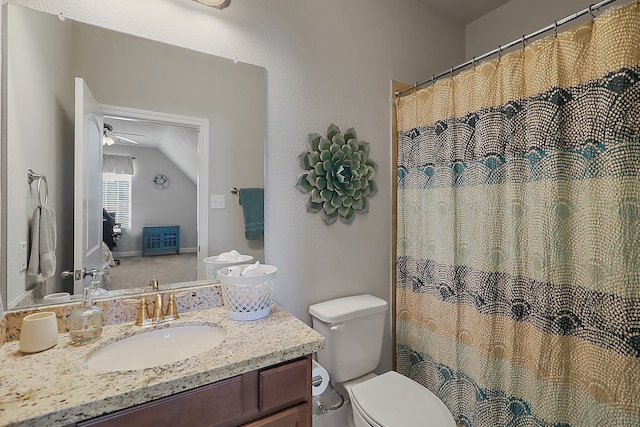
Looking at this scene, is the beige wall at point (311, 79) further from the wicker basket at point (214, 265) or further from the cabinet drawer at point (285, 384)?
the cabinet drawer at point (285, 384)

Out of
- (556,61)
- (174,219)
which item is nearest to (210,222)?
(174,219)

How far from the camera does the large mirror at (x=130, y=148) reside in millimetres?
1019

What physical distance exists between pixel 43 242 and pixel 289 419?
39.6 inches

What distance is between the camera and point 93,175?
1.16 meters

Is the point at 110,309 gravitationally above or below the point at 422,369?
above

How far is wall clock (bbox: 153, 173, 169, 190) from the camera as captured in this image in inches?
49.7

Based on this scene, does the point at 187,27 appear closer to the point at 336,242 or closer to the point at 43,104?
the point at 43,104

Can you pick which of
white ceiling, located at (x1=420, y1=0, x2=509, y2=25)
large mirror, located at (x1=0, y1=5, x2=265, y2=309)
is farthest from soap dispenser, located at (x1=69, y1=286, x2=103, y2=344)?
white ceiling, located at (x1=420, y1=0, x2=509, y2=25)

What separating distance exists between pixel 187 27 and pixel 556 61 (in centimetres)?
148

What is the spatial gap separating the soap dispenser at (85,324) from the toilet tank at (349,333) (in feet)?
2.95

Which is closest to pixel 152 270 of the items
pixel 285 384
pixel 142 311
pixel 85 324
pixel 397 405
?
pixel 142 311

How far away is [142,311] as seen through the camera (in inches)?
44.6

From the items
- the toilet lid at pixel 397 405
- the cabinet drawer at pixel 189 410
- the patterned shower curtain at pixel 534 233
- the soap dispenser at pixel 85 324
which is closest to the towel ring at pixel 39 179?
the soap dispenser at pixel 85 324

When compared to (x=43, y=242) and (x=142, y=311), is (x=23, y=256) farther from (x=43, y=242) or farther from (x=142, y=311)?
(x=142, y=311)
